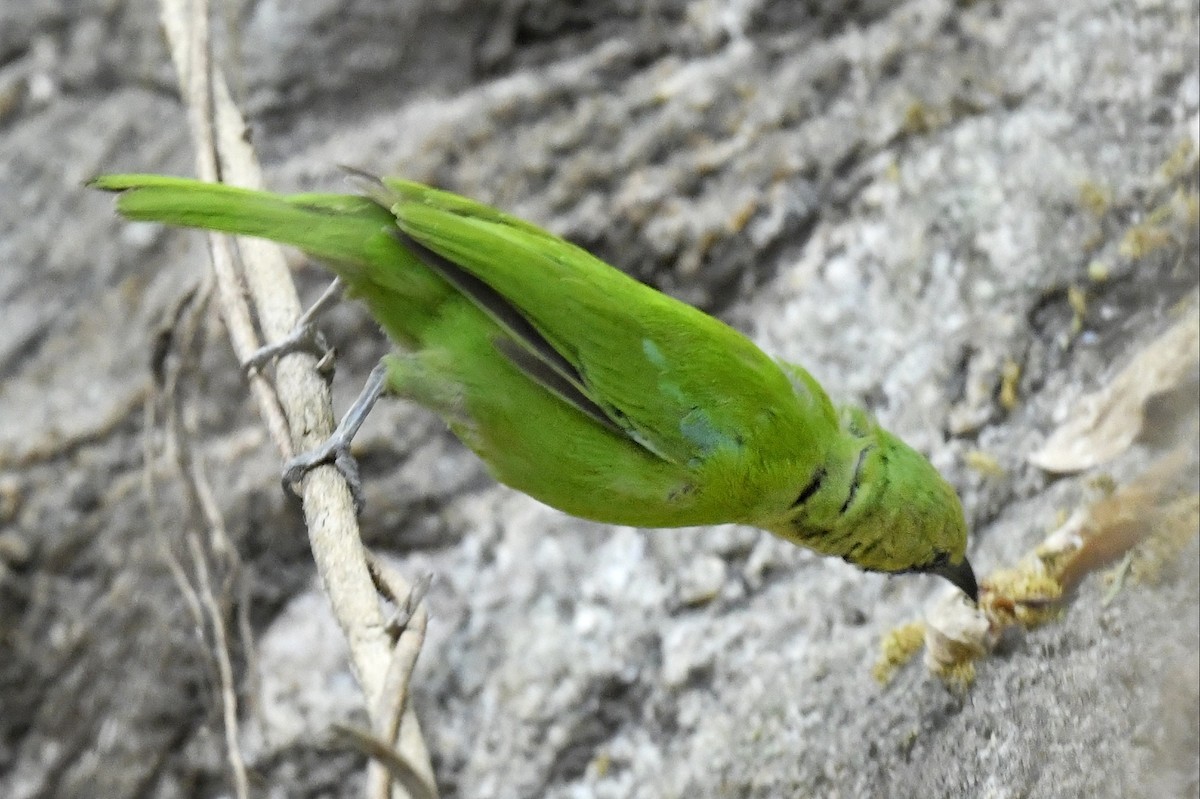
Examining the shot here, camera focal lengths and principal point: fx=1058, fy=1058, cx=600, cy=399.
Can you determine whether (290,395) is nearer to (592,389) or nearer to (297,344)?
(297,344)

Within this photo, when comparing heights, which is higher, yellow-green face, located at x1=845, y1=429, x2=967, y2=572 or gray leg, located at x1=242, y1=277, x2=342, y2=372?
gray leg, located at x1=242, y1=277, x2=342, y2=372

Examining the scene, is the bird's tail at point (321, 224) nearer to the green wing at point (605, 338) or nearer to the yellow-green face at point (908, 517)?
the green wing at point (605, 338)

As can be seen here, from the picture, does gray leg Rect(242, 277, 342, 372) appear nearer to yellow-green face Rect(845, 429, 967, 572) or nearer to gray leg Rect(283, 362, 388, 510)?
gray leg Rect(283, 362, 388, 510)

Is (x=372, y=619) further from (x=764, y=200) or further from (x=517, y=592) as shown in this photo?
(x=764, y=200)

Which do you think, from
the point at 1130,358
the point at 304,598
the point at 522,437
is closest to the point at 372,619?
the point at 522,437

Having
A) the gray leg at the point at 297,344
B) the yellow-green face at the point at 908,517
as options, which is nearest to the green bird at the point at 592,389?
the yellow-green face at the point at 908,517

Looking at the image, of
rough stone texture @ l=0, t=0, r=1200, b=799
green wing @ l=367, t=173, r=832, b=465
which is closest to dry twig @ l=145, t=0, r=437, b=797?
rough stone texture @ l=0, t=0, r=1200, b=799
